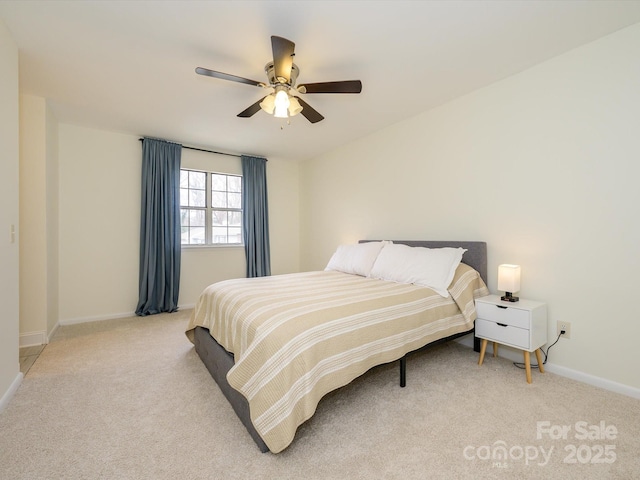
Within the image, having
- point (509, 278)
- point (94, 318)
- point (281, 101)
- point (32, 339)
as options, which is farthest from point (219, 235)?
point (509, 278)

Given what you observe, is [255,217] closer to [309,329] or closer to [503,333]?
[309,329]

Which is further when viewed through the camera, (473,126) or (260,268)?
(260,268)

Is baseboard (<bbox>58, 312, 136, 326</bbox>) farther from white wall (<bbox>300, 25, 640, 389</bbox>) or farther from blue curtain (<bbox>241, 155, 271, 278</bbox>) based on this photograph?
white wall (<bbox>300, 25, 640, 389</bbox>)

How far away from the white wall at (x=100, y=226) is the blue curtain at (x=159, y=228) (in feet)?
0.59

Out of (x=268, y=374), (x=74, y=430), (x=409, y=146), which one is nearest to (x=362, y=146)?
(x=409, y=146)

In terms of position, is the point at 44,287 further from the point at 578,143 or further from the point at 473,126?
the point at 578,143

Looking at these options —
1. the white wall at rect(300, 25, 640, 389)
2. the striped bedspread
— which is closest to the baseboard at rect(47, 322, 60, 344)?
the striped bedspread

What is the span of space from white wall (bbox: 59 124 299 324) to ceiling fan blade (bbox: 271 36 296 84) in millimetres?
2934

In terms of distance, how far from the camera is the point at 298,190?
5.48 meters

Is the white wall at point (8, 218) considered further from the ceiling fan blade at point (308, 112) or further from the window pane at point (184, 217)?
the window pane at point (184, 217)

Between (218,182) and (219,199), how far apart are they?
0.28 m

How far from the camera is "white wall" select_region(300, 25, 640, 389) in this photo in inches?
77.0

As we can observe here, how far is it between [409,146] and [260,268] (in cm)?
306

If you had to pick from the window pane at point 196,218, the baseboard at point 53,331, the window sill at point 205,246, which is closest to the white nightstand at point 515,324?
→ the window sill at point 205,246
